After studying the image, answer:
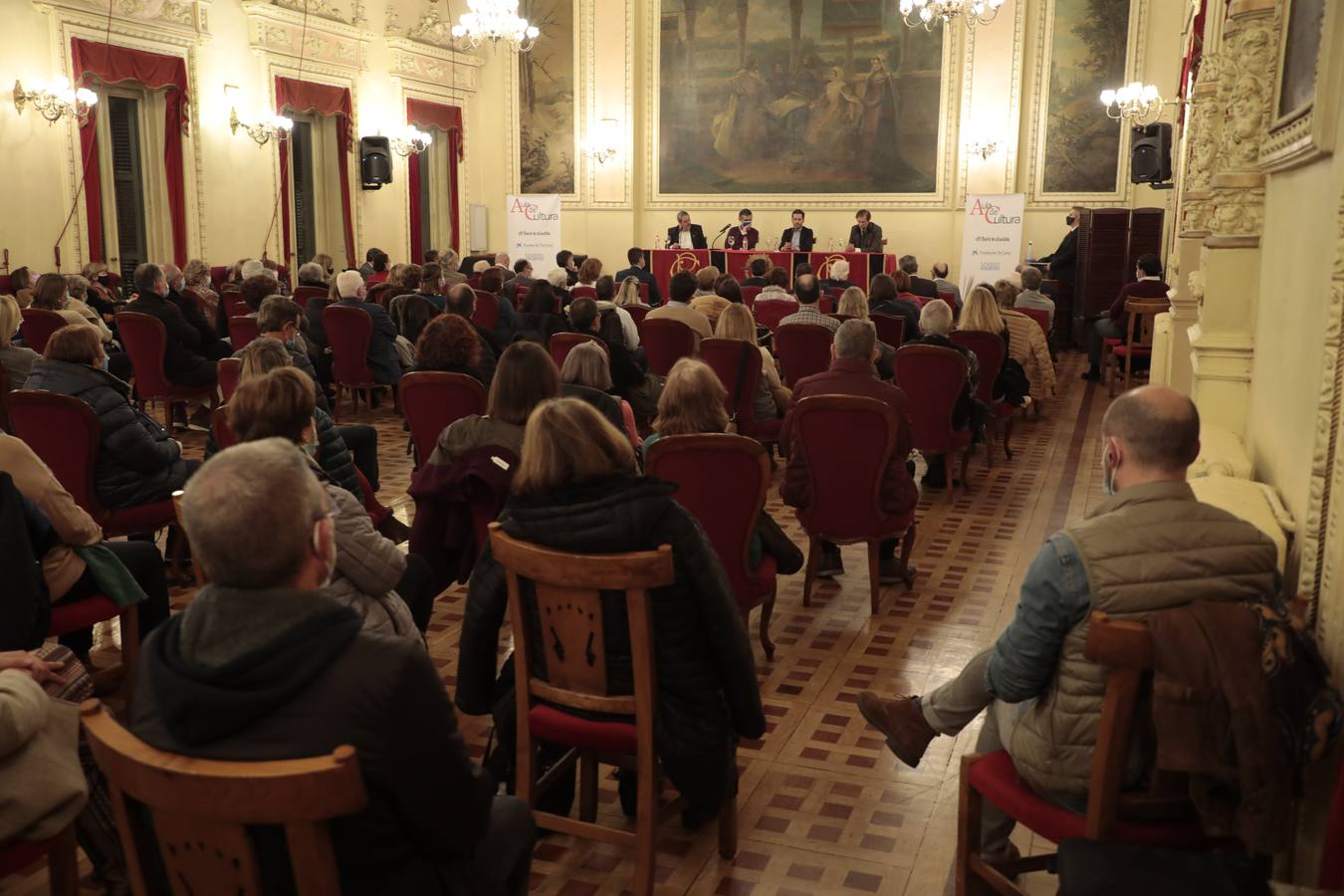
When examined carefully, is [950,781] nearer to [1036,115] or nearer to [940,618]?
[940,618]

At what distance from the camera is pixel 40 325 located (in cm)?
770

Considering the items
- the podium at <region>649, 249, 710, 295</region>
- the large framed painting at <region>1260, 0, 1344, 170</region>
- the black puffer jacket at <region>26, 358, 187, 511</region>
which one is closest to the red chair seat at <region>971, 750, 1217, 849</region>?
the large framed painting at <region>1260, 0, 1344, 170</region>

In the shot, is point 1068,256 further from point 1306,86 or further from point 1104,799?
point 1104,799

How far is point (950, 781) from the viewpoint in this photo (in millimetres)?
3506

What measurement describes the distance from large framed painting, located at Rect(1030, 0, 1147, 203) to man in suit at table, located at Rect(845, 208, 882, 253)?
2370 millimetres

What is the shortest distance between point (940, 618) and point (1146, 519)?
2.74 meters

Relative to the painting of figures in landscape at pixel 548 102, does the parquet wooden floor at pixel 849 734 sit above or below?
below

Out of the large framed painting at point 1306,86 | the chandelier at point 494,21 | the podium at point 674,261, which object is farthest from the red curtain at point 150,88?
→ the large framed painting at point 1306,86

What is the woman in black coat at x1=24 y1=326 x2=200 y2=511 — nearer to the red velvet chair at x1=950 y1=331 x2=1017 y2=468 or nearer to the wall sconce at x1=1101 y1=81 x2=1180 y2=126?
the red velvet chair at x1=950 y1=331 x2=1017 y2=468

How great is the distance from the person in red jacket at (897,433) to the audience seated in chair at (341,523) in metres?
2.08

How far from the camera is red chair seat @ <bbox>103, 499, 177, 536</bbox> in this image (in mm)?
4699

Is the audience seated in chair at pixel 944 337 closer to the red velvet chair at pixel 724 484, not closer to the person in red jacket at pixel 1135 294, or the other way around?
the red velvet chair at pixel 724 484

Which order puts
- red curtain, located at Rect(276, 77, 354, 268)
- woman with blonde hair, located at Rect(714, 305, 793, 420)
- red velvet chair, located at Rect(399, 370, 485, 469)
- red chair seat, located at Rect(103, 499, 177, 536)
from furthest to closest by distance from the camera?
red curtain, located at Rect(276, 77, 354, 268), woman with blonde hair, located at Rect(714, 305, 793, 420), red velvet chair, located at Rect(399, 370, 485, 469), red chair seat, located at Rect(103, 499, 177, 536)

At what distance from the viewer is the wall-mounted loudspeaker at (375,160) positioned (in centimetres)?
1565
